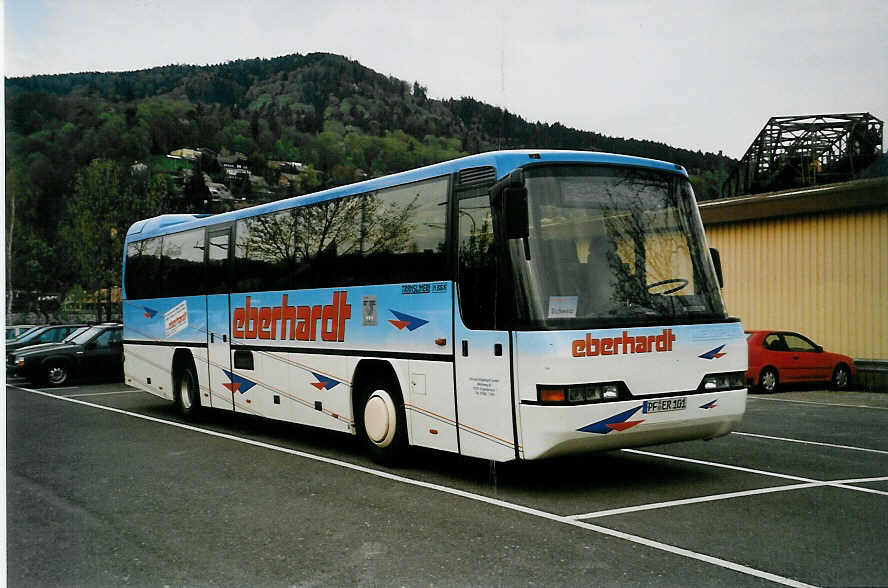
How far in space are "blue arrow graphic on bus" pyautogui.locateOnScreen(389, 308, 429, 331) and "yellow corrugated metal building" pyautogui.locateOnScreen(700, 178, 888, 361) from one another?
15.2m

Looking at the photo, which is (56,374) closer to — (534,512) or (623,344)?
(534,512)

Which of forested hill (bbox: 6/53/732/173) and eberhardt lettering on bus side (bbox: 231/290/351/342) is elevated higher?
forested hill (bbox: 6/53/732/173)

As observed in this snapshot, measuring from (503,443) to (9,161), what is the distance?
438cm

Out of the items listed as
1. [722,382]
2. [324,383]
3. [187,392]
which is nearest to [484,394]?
[722,382]

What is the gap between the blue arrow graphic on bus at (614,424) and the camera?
730 centimetres

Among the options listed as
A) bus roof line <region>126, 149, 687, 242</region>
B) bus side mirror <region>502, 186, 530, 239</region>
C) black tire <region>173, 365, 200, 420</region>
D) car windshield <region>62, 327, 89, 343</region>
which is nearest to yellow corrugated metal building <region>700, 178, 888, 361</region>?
bus roof line <region>126, 149, 687, 242</region>

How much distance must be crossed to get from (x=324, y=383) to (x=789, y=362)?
43.8 ft

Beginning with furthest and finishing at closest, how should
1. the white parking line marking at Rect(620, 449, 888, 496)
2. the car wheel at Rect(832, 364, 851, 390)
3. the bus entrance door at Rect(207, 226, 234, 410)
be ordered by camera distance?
the car wheel at Rect(832, 364, 851, 390), the bus entrance door at Rect(207, 226, 234, 410), the white parking line marking at Rect(620, 449, 888, 496)

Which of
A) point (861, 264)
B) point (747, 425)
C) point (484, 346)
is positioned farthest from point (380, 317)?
point (861, 264)

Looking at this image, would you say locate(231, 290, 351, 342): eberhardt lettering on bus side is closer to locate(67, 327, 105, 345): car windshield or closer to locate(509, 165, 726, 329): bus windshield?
locate(509, 165, 726, 329): bus windshield

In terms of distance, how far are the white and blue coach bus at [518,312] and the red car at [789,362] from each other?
12000mm

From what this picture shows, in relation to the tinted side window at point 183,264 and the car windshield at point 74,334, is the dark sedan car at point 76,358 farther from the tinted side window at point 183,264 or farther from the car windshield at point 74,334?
the tinted side window at point 183,264

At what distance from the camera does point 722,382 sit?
8047 mm

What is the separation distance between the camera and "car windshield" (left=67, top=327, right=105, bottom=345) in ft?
73.8
